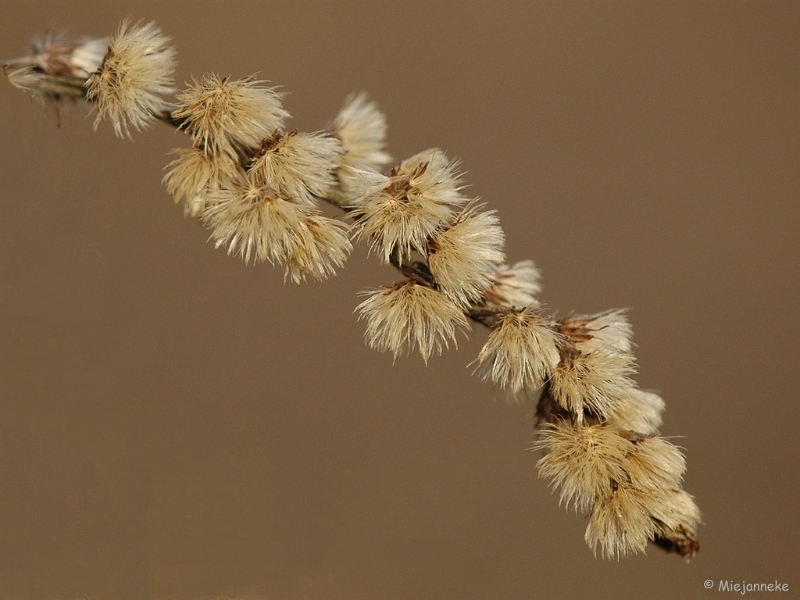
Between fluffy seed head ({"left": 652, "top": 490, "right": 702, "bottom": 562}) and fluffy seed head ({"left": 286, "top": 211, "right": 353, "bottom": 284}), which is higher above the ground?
fluffy seed head ({"left": 286, "top": 211, "right": 353, "bottom": 284})

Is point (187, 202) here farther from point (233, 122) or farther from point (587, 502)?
point (587, 502)

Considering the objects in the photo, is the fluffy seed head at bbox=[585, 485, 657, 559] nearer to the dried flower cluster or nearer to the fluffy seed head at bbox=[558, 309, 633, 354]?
the dried flower cluster

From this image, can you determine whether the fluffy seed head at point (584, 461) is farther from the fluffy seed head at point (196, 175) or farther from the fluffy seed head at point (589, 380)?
→ the fluffy seed head at point (196, 175)

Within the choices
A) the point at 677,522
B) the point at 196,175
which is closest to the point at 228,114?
the point at 196,175

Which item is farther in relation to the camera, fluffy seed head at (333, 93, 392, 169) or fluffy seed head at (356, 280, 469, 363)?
fluffy seed head at (333, 93, 392, 169)

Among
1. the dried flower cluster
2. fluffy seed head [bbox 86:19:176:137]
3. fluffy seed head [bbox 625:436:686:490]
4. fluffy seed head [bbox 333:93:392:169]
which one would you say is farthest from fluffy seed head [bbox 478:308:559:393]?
fluffy seed head [bbox 86:19:176:137]

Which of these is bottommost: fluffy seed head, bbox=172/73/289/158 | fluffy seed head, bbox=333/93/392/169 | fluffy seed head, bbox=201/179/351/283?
fluffy seed head, bbox=201/179/351/283

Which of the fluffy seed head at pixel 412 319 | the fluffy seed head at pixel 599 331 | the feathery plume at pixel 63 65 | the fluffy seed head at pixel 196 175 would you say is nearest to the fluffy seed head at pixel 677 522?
the fluffy seed head at pixel 599 331
